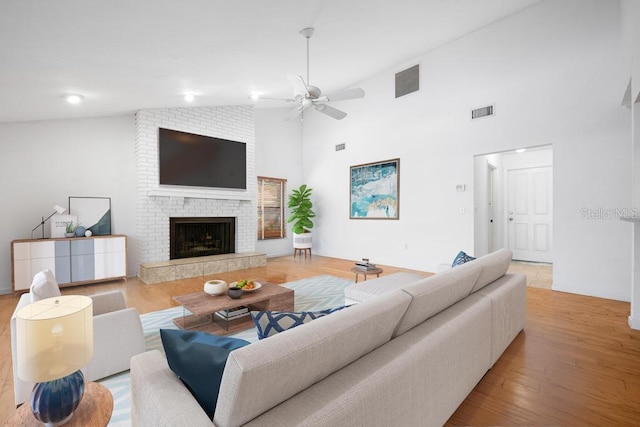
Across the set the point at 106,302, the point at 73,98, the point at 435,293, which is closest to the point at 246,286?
the point at 106,302

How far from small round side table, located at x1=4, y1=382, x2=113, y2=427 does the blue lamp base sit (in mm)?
45

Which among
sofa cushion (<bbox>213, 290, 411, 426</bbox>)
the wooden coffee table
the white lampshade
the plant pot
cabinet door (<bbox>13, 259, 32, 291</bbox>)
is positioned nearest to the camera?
sofa cushion (<bbox>213, 290, 411, 426</bbox>)

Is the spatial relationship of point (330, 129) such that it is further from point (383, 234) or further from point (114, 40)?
point (114, 40)

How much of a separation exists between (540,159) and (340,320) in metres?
6.96

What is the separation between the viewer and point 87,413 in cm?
108

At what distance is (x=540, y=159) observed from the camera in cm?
617

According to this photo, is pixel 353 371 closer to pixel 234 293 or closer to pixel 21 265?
pixel 234 293

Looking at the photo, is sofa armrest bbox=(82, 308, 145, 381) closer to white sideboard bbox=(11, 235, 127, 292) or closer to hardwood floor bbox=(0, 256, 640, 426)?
hardwood floor bbox=(0, 256, 640, 426)

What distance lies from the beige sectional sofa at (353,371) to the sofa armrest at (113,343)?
1089 mm

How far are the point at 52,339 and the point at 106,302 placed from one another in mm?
1685

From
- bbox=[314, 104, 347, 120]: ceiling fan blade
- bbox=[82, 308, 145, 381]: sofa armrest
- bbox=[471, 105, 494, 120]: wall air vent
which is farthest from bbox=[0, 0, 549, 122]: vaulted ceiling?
bbox=[82, 308, 145, 381]: sofa armrest

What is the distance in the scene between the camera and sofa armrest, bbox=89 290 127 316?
234 centimetres

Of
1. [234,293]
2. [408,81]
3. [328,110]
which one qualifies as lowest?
[234,293]

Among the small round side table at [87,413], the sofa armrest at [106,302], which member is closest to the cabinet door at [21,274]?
the sofa armrest at [106,302]
